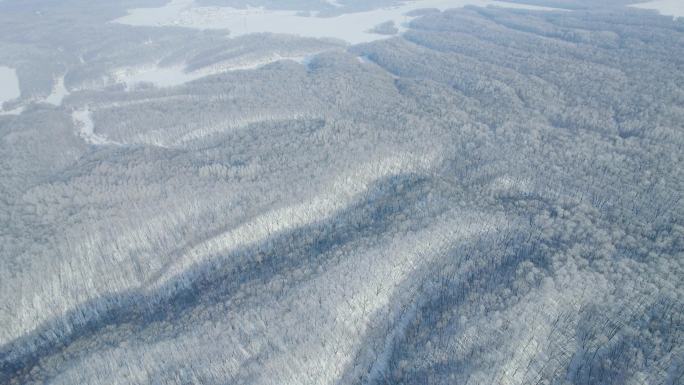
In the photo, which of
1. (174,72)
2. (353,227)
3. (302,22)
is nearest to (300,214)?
(353,227)

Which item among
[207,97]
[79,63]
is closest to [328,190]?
[207,97]

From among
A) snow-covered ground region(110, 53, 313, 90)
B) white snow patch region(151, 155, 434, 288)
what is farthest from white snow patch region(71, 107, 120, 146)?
white snow patch region(151, 155, 434, 288)

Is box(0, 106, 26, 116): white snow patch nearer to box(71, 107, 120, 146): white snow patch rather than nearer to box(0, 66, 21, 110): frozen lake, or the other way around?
box(0, 66, 21, 110): frozen lake

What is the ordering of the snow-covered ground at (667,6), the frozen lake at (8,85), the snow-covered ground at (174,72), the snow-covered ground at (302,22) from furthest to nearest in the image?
the snow-covered ground at (302,22)
the snow-covered ground at (667,6)
the snow-covered ground at (174,72)
the frozen lake at (8,85)

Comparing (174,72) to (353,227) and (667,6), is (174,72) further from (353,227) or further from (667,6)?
(667,6)

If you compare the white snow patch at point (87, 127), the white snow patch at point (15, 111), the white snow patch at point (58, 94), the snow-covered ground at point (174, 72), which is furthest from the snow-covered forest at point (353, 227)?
the snow-covered ground at point (174, 72)

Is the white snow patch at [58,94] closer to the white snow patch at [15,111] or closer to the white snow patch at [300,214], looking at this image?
the white snow patch at [15,111]
